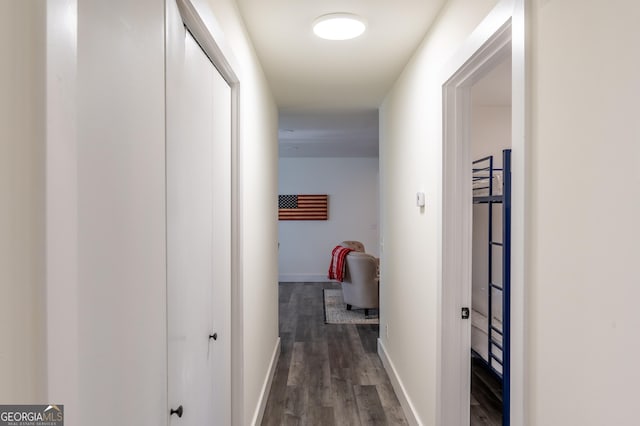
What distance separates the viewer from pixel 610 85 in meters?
0.85

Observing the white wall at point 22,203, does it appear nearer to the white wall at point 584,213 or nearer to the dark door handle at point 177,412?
the dark door handle at point 177,412

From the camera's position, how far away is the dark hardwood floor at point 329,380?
110 inches

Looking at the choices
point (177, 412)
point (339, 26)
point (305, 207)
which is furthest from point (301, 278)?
point (177, 412)

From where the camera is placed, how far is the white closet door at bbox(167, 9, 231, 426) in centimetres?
112

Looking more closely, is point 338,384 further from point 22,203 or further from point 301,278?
point 301,278

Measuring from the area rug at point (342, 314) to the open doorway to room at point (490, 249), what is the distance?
66.3 inches

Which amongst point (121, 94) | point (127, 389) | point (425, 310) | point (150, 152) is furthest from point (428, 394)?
point (121, 94)

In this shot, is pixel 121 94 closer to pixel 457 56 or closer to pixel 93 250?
pixel 93 250

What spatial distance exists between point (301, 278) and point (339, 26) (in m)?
6.56

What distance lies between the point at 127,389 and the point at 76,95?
0.60m

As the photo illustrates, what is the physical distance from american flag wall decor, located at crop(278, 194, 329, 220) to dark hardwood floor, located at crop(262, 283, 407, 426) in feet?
10.4

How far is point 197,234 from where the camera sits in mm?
1360

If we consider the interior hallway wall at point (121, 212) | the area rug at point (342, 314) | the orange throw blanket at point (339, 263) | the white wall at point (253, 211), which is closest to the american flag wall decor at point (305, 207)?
the area rug at point (342, 314)

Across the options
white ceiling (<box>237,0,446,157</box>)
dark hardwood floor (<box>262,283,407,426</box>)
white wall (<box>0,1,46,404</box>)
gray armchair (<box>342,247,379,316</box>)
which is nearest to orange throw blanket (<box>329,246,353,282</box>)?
gray armchair (<box>342,247,379,316</box>)
